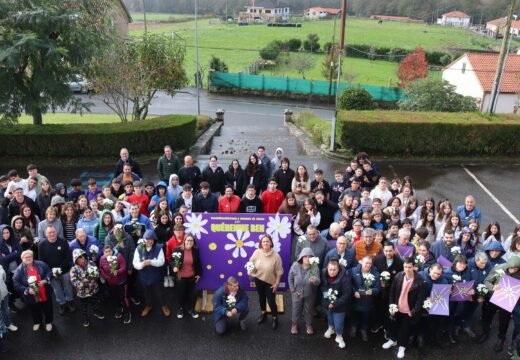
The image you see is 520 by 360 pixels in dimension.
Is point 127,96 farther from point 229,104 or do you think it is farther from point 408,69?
point 408,69

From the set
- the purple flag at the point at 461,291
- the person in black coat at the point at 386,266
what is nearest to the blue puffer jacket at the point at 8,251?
the person in black coat at the point at 386,266

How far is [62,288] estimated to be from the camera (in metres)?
7.83

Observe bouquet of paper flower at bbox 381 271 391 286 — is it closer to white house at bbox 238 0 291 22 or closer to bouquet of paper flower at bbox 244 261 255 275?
bouquet of paper flower at bbox 244 261 255 275

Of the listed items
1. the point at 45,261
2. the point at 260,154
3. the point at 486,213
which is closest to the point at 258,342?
the point at 45,261

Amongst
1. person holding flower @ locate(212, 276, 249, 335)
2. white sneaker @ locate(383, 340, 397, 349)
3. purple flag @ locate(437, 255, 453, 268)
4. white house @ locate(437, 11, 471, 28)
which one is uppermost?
white house @ locate(437, 11, 471, 28)

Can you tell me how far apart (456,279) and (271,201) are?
4079 mm

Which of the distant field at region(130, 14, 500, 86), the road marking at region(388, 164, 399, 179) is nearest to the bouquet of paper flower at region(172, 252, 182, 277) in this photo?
the road marking at region(388, 164, 399, 179)

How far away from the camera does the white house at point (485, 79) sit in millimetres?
35406

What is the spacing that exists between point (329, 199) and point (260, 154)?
2202mm

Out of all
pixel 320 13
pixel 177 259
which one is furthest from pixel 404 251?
pixel 320 13

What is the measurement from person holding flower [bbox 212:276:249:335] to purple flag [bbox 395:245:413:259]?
107 inches

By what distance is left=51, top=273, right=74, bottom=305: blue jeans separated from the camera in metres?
7.72

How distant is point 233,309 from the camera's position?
731 centimetres

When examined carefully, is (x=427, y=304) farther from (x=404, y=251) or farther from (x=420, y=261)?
(x=404, y=251)
